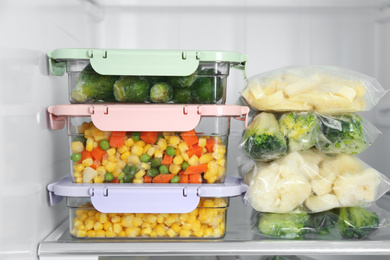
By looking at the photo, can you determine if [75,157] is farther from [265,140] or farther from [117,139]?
[265,140]

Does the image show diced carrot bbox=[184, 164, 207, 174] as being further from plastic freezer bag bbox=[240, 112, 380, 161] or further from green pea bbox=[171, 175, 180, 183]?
plastic freezer bag bbox=[240, 112, 380, 161]

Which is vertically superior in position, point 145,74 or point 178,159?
point 145,74

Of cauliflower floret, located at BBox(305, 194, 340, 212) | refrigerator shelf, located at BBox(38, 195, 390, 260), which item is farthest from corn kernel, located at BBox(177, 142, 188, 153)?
cauliflower floret, located at BBox(305, 194, 340, 212)

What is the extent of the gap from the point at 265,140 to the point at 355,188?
0.24m

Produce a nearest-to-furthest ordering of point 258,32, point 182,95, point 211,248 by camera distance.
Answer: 1. point 211,248
2. point 182,95
3. point 258,32

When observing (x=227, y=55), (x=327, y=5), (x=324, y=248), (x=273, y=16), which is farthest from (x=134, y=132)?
(x=327, y=5)

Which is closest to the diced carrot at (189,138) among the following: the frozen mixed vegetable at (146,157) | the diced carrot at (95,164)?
the frozen mixed vegetable at (146,157)

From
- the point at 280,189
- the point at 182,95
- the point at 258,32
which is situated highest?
the point at 258,32

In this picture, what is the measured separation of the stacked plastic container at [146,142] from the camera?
3.40ft

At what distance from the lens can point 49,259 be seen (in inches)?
39.6

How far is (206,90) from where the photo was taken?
3.56 ft

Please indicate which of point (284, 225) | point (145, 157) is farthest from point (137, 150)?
point (284, 225)

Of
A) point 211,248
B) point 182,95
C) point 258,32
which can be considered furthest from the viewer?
point 258,32

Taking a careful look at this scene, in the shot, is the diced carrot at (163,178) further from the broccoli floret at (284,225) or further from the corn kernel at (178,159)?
the broccoli floret at (284,225)
